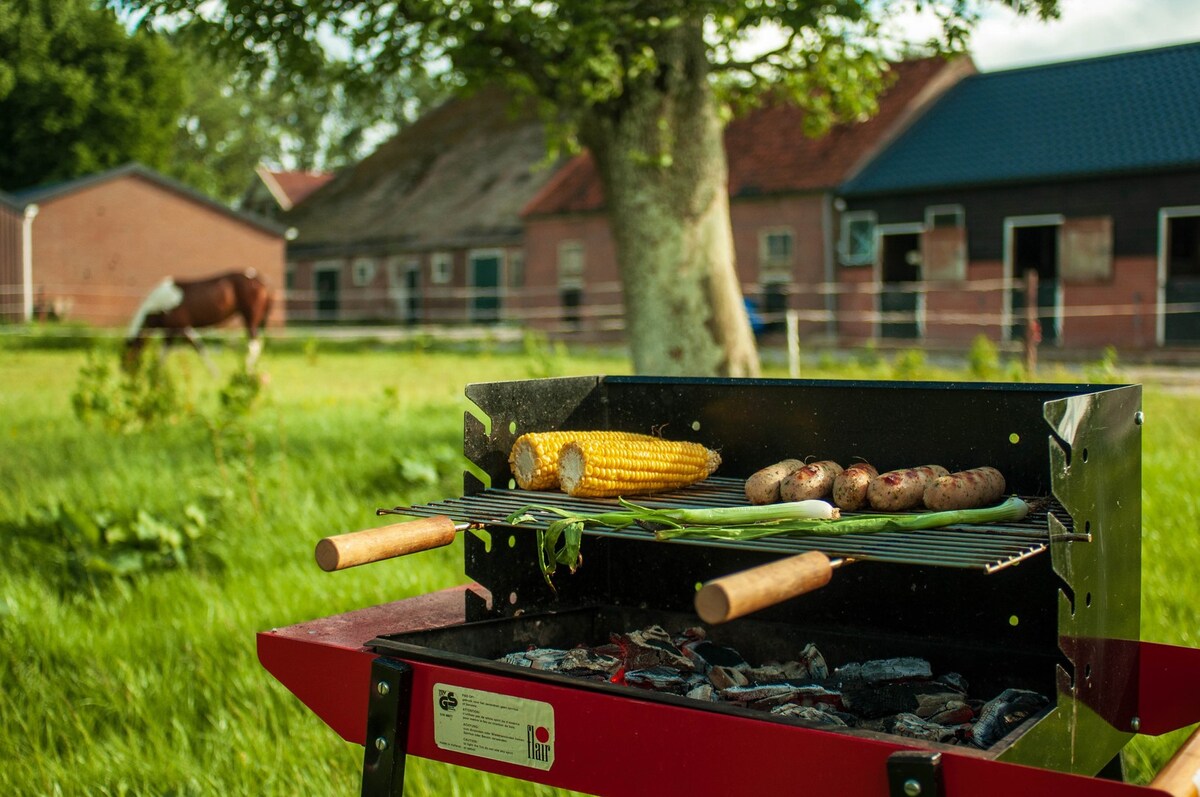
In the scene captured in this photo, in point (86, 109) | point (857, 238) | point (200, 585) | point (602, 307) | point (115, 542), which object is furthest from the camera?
point (86, 109)

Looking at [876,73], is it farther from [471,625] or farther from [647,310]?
[471,625]

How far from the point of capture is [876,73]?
10875 millimetres

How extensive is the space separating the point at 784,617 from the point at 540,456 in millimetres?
832

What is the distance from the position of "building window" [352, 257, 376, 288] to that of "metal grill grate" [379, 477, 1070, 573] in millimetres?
43678

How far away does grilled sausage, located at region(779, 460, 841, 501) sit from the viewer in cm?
290

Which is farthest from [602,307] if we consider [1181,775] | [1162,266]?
[1181,775]

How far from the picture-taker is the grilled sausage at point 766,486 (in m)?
2.96

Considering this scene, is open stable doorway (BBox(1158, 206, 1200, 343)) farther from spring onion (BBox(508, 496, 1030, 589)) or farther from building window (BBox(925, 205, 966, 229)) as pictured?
spring onion (BBox(508, 496, 1030, 589))

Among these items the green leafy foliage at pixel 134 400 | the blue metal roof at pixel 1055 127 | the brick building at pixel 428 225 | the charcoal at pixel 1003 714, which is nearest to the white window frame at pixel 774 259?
the blue metal roof at pixel 1055 127

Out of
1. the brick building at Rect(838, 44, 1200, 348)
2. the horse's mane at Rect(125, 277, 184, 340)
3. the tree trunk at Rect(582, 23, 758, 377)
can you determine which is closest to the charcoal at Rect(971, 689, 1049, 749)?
the tree trunk at Rect(582, 23, 758, 377)

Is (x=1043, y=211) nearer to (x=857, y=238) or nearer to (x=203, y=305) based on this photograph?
(x=857, y=238)

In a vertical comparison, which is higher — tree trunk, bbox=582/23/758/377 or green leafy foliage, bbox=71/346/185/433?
tree trunk, bbox=582/23/758/377

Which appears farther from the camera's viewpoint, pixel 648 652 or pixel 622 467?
pixel 648 652

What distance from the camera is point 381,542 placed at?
2.53m
